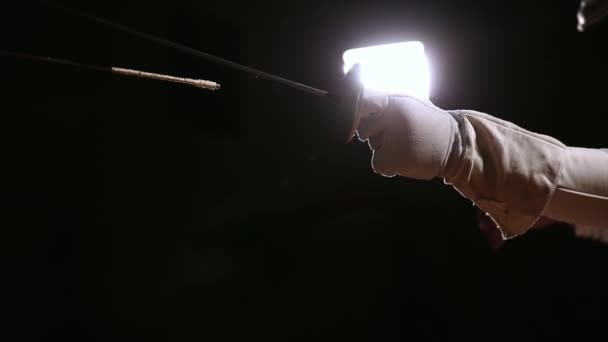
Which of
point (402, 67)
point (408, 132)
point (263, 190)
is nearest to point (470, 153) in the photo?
point (408, 132)

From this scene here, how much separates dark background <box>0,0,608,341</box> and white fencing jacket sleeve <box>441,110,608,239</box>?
1.88 meters

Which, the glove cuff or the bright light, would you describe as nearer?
the glove cuff

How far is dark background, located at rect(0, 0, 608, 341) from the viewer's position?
7.95ft

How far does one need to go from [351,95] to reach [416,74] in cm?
197

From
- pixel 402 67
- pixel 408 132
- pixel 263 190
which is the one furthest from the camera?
pixel 263 190

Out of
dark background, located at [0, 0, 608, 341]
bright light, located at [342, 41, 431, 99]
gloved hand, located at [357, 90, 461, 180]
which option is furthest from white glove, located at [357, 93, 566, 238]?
dark background, located at [0, 0, 608, 341]

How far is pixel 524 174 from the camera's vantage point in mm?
795

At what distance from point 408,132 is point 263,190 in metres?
2.25

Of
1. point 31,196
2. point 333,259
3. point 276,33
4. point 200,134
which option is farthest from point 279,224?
point 31,196

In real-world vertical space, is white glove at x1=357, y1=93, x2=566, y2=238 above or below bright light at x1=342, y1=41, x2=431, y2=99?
below

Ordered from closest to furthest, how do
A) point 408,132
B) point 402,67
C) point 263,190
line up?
point 408,132, point 402,67, point 263,190

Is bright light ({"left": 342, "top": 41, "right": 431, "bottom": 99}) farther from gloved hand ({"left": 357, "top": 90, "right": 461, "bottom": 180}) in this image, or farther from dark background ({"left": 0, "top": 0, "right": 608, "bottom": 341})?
gloved hand ({"left": 357, "top": 90, "right": 461, "bottom": 180})

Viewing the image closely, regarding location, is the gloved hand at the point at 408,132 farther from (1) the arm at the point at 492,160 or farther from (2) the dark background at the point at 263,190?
(2) the dark background at the point at 263,190

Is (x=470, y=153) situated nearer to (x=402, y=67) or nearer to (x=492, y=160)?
(x=492, y=160)
